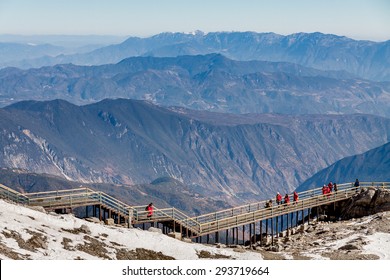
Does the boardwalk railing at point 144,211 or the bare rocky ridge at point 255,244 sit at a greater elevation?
the boardwalk railing at point 144,211

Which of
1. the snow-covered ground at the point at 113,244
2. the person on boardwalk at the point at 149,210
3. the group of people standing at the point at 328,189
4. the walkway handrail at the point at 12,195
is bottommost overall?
the snow-covered ground at the point at 113,244

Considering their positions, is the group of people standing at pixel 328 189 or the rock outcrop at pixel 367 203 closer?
the rock outcrop at pixel 367 203

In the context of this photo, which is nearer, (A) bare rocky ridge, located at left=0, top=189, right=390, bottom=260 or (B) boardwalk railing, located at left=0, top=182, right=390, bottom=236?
(A) bare rocky ridge, located at left=0, top=189, right=390, bottom=260

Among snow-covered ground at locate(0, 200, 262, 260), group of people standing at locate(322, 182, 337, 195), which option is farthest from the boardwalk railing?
snow-covered ground at locate(0, 200, 262, 260)

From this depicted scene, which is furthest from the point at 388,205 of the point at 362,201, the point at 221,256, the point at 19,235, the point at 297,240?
the point at 19,235

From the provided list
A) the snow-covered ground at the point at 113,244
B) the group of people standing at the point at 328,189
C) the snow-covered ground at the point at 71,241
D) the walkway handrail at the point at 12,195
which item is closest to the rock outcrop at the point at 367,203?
the group of people standing at the point at 328,189

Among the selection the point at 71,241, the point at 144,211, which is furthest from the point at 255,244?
the point at 71,241

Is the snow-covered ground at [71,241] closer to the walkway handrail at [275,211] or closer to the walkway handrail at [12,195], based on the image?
the walkway handrail at [12,195]

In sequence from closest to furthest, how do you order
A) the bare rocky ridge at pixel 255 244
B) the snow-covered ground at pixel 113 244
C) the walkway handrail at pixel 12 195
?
the snow-covered ground at pixel 113 244, the bare rocky ridge at pixel 255 244, the walkway handrail at pixel 12 195

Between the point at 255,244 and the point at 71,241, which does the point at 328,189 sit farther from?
the point at 71,241

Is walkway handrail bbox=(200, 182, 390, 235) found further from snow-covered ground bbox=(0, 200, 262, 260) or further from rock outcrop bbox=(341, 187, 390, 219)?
snow-covered ground bbox=(0, 200, 262, 260)
